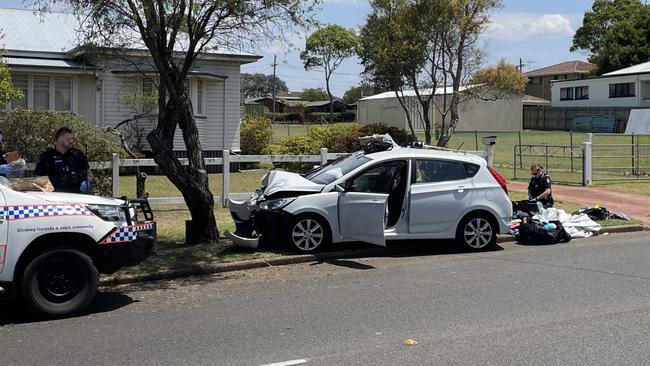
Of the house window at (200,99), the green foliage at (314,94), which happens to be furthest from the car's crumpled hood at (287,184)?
the green foliage at (314,94)

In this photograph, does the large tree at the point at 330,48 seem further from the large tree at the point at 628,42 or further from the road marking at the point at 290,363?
the road marking at the point at 290,363

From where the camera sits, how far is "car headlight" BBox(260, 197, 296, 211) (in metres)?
9.96

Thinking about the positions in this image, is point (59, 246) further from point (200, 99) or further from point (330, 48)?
point (330, 48)

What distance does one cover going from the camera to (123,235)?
7.13 m

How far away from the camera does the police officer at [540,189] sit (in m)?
13.3

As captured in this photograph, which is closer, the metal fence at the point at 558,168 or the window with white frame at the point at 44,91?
the metal fence at the point at 558,168

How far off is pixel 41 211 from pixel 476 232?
6.61m

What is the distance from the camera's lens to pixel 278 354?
5516mm

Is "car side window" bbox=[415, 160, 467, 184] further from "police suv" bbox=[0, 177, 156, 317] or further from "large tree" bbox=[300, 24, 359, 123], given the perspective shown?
"large tree" bbox=[300, 24, 359, 123]

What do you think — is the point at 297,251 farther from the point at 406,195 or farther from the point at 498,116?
the point at 498,116

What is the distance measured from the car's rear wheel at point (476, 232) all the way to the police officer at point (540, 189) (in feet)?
9.24

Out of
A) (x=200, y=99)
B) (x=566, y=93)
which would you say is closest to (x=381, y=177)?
(x=200, y=99)

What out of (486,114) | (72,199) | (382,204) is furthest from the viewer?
Result: (486,114)

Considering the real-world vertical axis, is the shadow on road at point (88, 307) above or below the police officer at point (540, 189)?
below
